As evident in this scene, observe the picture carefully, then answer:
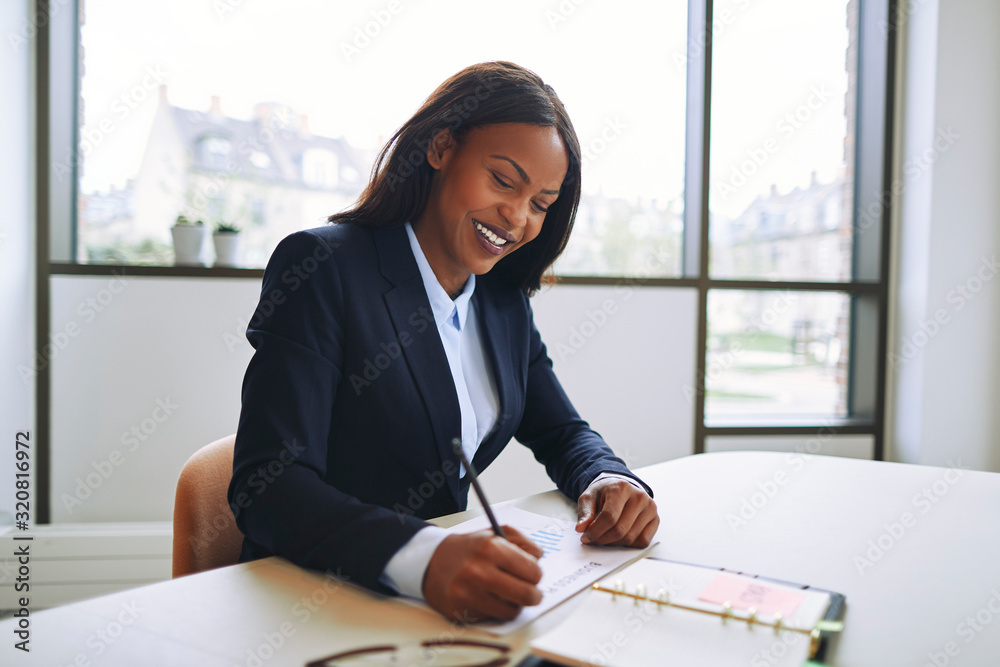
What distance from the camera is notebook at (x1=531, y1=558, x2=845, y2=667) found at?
0.64 meters

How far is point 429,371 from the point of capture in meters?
1.15

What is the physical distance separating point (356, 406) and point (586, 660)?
24.8 inches

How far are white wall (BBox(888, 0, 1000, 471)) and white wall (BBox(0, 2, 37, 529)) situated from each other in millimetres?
3638

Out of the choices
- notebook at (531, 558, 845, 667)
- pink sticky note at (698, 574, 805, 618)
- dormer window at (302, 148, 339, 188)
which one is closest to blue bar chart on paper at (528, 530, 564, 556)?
notebook at (531, 558, 845, 667)

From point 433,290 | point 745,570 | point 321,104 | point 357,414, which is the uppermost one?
point 321,104

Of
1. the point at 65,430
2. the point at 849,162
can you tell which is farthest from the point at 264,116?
the point at 849,162

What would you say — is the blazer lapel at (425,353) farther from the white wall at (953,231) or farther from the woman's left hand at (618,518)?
the white wall at (953,231)

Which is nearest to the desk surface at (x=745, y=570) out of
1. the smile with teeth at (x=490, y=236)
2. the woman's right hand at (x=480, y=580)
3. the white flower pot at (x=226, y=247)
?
the woman's right hand at (x=480, y=580)

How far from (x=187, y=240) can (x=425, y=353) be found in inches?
67.7

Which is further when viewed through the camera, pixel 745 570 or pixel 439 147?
pixel 439 147

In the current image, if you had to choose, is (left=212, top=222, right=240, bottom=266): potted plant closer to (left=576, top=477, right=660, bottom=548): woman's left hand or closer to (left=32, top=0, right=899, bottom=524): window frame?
(left=32, top=0, right=899, bottom=524): window frame

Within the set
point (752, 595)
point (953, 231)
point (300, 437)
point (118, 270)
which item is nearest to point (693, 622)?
point (752, 595)

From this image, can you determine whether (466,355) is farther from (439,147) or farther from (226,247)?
(226,247)

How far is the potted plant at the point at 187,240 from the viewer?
8.10 feet
